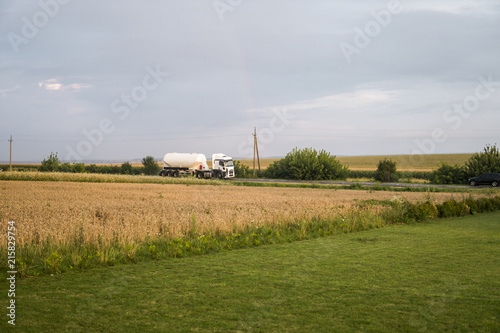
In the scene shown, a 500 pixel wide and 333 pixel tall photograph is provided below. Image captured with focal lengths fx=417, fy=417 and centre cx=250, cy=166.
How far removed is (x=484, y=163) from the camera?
171 feet

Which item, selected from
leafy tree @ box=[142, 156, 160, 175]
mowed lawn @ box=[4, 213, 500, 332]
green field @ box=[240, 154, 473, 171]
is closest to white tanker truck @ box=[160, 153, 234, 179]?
leafy tree @ box=[142, 156, 160, 175]

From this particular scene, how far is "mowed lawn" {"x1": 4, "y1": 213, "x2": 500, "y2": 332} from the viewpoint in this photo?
246 inches

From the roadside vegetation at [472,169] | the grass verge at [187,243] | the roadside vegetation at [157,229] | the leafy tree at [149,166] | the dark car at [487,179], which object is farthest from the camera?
the leafy tree at [149,166]

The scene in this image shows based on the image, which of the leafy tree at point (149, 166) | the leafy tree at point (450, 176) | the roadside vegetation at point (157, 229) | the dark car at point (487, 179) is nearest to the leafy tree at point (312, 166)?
the leafy tree at point (450, 176)

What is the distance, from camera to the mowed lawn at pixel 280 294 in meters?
6.25

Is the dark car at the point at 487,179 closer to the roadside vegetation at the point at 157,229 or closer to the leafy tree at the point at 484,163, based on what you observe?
the leafy tree at the point at 484,163

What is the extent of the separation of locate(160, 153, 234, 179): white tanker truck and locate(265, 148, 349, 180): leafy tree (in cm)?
979

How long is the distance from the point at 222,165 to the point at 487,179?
108 ft

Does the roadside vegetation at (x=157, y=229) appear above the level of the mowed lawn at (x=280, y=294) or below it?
above

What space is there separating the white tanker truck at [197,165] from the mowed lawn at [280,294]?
47077 millimetres

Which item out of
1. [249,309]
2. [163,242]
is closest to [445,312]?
[249,309]

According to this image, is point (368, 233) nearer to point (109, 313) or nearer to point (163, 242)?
point (163, 242)

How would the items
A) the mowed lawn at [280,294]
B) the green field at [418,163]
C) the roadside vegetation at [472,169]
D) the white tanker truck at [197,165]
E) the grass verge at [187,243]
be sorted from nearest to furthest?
the mowed lawn at [280,294] → the grass verge at [187,243] → the roadside vegetation at [472,169] → the white tanker truck at [197,165] → the green field at [418,163]

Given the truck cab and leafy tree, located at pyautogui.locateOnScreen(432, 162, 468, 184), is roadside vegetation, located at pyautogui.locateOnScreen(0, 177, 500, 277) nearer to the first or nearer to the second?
leafy tree, located at pyautogui.locateOnScreen(432, 162, 468, 184)
